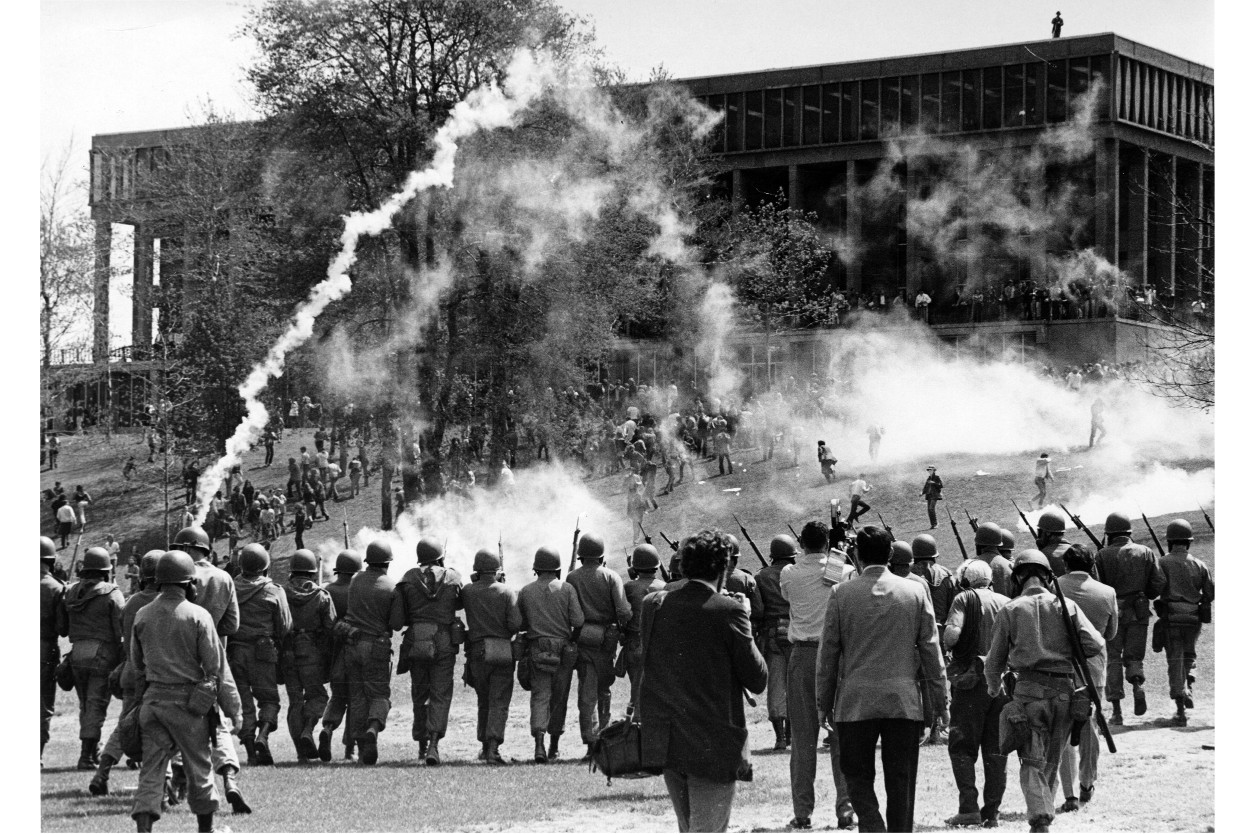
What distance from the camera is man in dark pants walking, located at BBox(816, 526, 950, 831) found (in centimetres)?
934

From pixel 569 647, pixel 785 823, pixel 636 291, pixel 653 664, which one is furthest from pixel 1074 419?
pixel 653 664

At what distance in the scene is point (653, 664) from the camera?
8.80m

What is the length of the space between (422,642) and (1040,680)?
19.6 ft

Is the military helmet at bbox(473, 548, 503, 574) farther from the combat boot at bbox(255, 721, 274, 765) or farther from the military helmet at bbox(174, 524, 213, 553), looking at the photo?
the military helmet at bbox(174, 524, 213, 553)

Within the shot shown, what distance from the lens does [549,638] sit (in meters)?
14.9

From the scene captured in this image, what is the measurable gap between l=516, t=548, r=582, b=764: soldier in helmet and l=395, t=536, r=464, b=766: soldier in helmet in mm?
607

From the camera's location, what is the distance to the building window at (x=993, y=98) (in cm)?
5078

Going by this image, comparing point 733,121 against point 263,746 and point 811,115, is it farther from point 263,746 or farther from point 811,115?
point 263,746

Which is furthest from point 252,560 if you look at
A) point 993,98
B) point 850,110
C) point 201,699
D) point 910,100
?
point 850,110

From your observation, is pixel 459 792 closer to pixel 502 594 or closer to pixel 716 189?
pixel 502 594

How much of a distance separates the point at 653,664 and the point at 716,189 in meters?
47.8

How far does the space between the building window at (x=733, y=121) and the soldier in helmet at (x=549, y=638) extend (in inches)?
1715

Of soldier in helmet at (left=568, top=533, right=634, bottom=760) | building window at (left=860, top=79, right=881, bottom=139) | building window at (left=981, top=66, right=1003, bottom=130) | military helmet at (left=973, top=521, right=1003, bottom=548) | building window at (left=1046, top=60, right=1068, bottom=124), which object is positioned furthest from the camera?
building window at (left=860, top=79, right=881, bottom=139)

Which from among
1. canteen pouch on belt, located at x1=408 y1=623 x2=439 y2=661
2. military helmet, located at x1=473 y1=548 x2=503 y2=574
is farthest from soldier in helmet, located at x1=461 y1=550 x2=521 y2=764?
canteen pouch on belt, located at x1=408 y1=623 x2=439 y2=661
